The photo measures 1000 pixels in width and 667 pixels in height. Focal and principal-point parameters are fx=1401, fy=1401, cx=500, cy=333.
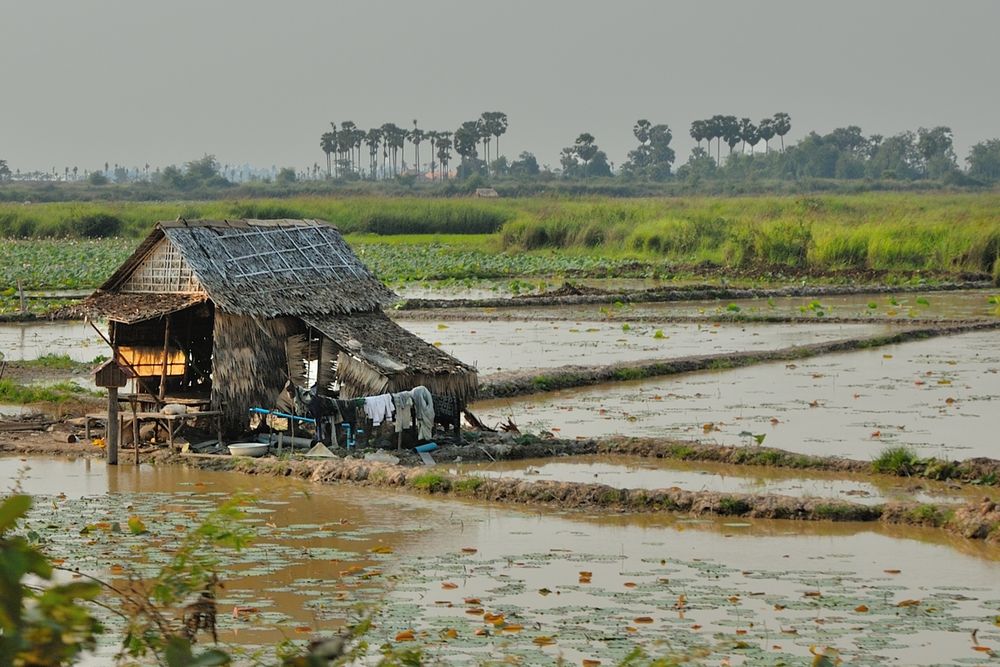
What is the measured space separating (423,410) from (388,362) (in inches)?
25.7

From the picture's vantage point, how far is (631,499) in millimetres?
11188

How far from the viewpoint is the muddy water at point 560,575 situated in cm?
732

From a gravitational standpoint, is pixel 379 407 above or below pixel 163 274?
below

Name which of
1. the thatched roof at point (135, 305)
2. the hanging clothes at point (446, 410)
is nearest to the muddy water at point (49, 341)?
the thatched roof at point (135, 305)

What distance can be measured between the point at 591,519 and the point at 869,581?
8.82ft

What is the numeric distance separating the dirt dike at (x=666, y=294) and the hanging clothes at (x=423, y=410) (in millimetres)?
15031

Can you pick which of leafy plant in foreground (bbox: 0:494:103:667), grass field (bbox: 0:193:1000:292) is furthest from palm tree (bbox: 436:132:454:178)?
leafy plant in foreground (bbox: 0:494:103:667)

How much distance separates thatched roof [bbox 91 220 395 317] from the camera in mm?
13750

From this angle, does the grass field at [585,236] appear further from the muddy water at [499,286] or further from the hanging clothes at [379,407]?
the hanging clothes at [379,407]

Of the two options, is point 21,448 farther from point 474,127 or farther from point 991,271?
point 474,127

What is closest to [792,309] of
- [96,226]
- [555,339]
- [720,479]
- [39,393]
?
[555,339]

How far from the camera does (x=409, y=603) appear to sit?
812 cm

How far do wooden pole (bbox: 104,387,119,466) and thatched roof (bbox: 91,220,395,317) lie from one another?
1303 mm

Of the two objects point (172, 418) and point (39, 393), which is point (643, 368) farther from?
point (39, 393)
